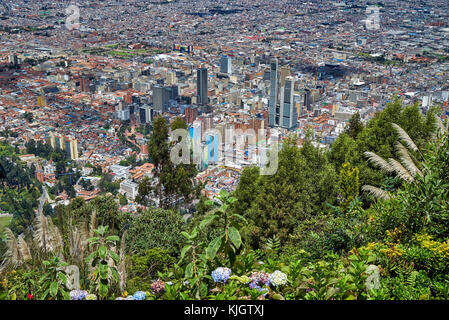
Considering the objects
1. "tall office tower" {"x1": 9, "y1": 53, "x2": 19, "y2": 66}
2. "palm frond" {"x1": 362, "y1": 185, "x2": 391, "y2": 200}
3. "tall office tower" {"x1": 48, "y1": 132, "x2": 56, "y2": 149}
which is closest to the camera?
"palm frond" {"x1": 362, "y1": 185, "x2": 391, "y2": 200}

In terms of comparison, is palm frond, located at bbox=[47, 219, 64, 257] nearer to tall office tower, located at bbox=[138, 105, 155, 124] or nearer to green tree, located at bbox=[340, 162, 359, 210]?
green tree, located at bbox=[340, 162, 359, 210]

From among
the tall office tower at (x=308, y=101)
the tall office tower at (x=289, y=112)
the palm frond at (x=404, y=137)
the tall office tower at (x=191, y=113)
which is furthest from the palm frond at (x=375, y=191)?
the tall office tower at (x=308, y=101)

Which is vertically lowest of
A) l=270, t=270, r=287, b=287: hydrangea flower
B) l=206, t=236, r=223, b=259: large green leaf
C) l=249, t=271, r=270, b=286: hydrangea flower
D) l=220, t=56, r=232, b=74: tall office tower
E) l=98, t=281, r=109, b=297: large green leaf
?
l=220, t=56, r=232, b=74: tall office tower

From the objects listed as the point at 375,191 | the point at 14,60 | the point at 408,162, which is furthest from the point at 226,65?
the point at 408,162

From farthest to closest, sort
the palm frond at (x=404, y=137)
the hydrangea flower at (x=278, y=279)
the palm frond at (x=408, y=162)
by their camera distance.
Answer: the palm frond at (x=404, y=137) → the palm frond at (x=408, y=162) → the hydrangea flower at (x=278, y=279)

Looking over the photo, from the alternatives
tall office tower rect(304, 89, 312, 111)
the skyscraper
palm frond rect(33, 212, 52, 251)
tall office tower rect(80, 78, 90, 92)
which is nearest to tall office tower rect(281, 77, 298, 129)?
the skyscraper

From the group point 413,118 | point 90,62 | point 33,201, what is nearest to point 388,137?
point 413,118

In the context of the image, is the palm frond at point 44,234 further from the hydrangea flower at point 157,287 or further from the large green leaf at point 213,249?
the large green leaf at point 213,249

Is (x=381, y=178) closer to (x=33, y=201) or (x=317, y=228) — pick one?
(x=317, y=228)
